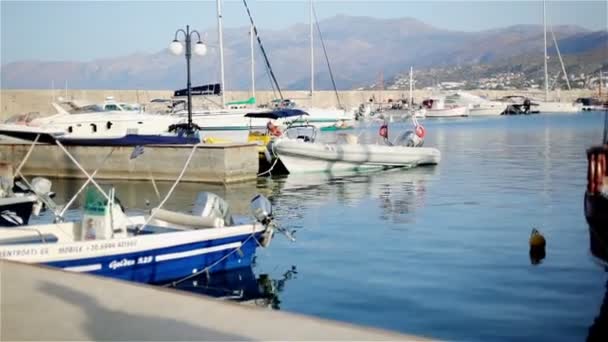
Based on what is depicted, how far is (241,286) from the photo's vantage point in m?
11.6

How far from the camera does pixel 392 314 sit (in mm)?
9953

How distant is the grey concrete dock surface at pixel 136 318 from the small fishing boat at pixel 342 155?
18979mm

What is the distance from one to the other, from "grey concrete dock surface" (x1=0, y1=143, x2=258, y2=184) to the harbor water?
630 mm

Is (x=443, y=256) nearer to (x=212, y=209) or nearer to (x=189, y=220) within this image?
(x=212, y=209)

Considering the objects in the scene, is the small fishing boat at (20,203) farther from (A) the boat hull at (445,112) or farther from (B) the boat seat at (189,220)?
(A) the boat hull at (445,112)

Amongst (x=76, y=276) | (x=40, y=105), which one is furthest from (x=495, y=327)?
(x=40, y=105)

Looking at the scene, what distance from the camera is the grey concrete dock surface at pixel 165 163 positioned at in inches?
926

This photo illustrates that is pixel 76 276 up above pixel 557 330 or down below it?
above

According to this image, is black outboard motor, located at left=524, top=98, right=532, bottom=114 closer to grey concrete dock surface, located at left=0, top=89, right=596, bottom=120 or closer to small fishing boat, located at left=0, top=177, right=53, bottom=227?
grey concrete dock surface, located at left=0, top=89, right=596, bottom=120

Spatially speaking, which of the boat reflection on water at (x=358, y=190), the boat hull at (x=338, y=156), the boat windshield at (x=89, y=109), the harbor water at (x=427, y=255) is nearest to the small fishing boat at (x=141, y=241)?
the harbor water at (x=427, y=255)

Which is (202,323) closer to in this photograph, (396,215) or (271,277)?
(271,277)

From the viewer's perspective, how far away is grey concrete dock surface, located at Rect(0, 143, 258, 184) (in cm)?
2353

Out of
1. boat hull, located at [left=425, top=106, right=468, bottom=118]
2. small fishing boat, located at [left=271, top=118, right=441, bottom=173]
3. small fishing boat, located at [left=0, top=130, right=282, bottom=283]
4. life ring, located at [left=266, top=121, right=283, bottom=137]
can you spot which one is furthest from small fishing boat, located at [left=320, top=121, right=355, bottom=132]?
small fishing boat, located at [left=0, top=130, right=282, bottom=283]

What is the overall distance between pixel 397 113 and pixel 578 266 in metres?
78.0
